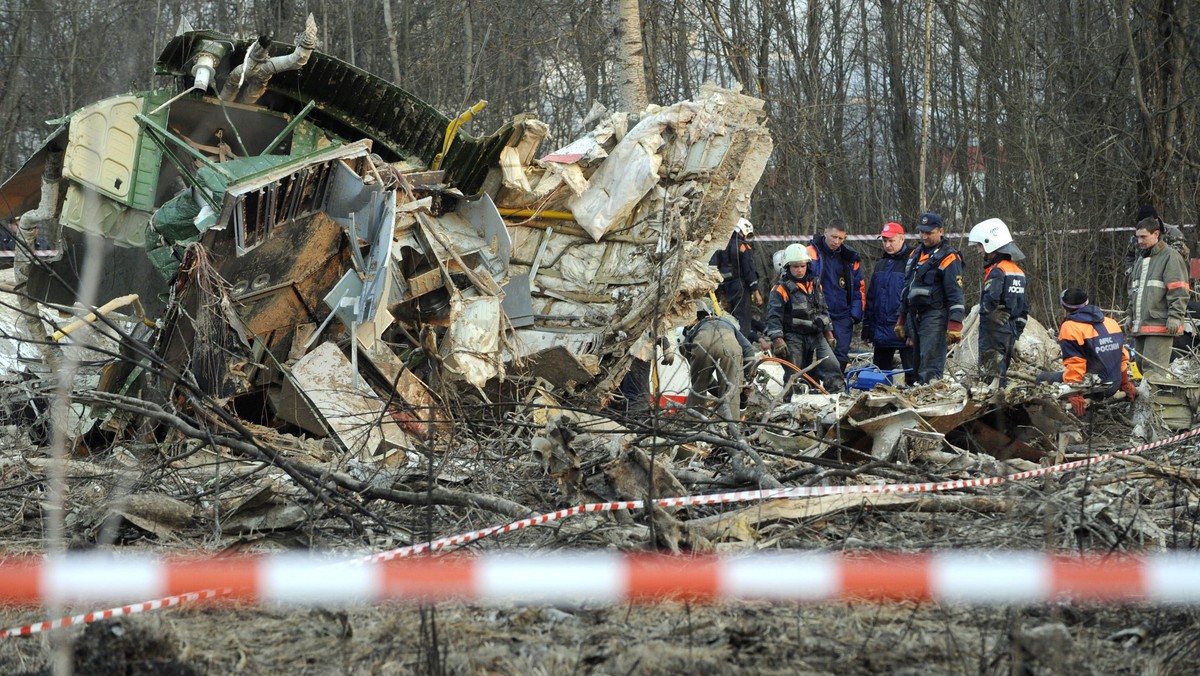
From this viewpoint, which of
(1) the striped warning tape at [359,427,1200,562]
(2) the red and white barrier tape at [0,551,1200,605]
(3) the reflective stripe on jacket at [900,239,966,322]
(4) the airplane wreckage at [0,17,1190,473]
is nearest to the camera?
(2) the red and white barrier tape at [0,551,1200,605]

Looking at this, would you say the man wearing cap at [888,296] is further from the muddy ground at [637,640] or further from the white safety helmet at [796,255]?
the muddy ground at [637,640]

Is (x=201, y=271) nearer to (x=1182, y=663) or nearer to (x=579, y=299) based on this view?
(x=579, y=299)

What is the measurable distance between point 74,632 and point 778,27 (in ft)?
59.6

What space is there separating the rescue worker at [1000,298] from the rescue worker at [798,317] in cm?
142

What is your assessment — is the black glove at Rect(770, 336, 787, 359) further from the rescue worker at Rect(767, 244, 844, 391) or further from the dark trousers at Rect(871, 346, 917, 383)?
the dark trousers at Rect(871, 346, 917, 383)

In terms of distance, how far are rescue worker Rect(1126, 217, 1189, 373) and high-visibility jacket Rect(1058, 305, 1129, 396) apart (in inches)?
61.0

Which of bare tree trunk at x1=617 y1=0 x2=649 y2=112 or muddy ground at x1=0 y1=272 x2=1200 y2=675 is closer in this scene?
muddy ground at x1=0 y1=272 x2=1200 y2=675

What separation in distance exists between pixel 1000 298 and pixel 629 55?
197 inches

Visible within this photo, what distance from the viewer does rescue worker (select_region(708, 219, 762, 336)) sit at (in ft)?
38.9

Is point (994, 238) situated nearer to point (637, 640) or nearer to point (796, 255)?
point (796, 255)

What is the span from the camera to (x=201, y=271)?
6934 mm

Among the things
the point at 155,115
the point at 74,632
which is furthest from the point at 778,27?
the point at 74,632

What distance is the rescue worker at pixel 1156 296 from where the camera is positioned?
9.34m

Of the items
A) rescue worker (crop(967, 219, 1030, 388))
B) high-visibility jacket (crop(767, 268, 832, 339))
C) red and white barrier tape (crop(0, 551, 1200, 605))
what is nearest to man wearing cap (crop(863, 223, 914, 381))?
high-visibility jacket (crop(767, 268, 832, 339))
